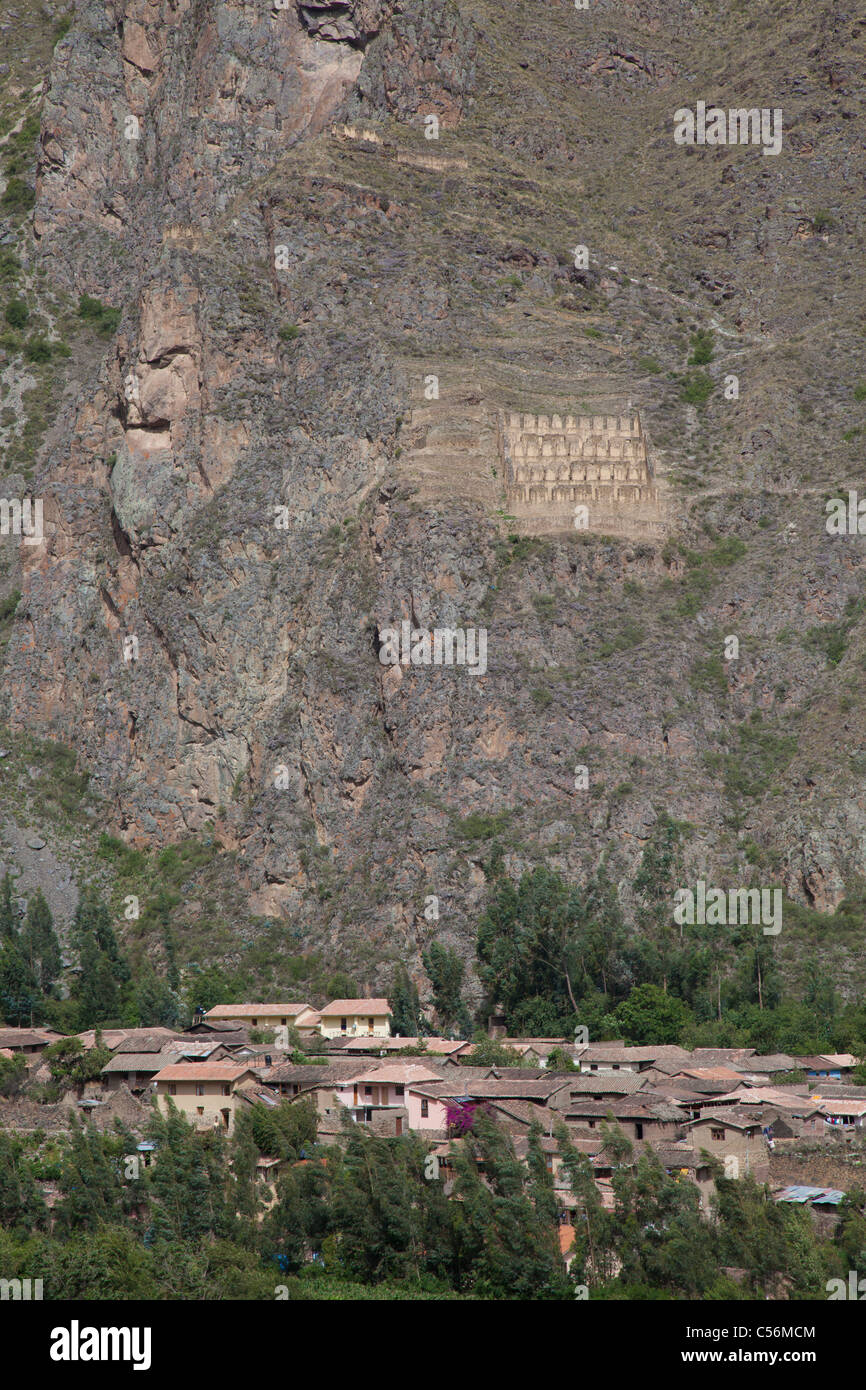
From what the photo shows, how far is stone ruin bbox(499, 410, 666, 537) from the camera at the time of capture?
10319cm

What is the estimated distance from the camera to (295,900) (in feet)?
308

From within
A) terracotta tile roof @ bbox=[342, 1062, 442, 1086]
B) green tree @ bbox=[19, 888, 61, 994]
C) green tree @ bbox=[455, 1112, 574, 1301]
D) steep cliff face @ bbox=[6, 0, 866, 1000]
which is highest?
steep cliff face @ bbox=[6, 0, 866, 1000]

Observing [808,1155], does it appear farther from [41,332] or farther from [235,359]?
[41,332]

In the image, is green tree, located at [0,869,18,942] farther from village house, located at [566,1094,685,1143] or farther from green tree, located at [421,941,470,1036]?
village house, located at [566,1094,685,1143]

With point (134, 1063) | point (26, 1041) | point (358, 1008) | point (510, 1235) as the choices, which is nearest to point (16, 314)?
point (358, 1008)

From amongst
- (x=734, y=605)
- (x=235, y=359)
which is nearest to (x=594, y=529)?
(x=734, y=605)

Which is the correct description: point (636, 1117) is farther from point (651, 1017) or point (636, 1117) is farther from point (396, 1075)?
point (651, 1017)

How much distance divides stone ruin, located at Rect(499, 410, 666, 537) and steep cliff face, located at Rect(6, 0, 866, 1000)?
1609 millimetres

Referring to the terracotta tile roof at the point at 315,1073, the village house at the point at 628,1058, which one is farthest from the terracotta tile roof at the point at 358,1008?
the village house at the point at 628,1058

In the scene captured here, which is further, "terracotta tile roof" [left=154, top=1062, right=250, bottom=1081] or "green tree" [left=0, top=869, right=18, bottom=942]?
"green tree" [left=0, top=869, right=18, bottom=942]

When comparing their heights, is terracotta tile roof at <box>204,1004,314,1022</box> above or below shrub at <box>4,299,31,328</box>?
below

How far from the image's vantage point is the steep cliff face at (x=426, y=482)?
93812mm

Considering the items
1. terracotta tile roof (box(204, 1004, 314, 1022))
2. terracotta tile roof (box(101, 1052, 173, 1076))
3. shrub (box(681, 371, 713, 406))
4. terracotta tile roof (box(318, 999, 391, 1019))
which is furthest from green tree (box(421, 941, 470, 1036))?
shrub (box(681, 371, 713, 406))

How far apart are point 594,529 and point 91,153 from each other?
6333 cm
